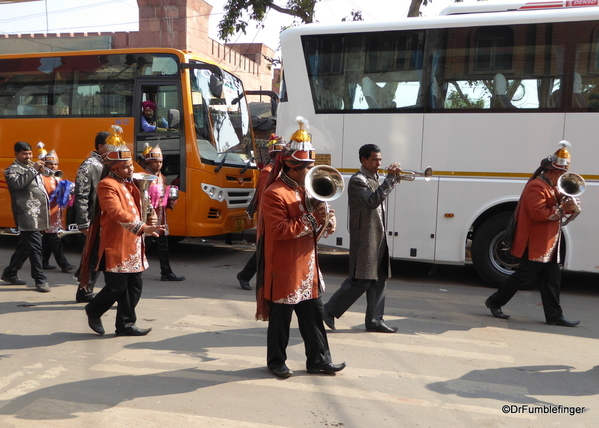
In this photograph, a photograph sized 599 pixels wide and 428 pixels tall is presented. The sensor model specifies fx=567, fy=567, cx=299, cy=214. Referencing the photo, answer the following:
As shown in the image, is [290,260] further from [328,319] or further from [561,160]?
[561,160]

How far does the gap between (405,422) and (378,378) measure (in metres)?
0.74

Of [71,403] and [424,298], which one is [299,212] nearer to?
[71,403]

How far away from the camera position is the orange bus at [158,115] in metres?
9.03

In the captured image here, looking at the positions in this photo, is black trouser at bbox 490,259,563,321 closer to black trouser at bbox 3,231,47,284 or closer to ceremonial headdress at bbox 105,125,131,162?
ceremonial headdress at bbox 105,125,131,162

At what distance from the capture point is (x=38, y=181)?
7.00 metres

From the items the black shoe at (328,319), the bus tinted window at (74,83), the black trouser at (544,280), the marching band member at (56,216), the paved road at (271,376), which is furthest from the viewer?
the bus tinted window at (74,83)

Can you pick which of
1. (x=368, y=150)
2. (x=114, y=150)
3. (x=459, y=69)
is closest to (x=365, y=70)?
(x=459, y=69)

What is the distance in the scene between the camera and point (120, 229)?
4.88m

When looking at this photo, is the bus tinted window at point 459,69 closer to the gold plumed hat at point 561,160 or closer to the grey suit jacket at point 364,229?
the gold plumed hat at point 561,160

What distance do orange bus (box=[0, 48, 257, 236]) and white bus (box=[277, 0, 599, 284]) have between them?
5.06 feet

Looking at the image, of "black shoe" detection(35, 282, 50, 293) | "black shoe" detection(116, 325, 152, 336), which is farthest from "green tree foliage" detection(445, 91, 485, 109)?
"black shoe" detection(35, 282, 50, 293)

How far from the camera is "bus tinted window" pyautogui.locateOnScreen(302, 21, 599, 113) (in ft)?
23.7

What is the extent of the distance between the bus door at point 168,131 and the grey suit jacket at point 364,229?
4487 mm

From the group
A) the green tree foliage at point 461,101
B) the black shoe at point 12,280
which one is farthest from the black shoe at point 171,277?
the green tree foliage at point 461,101
